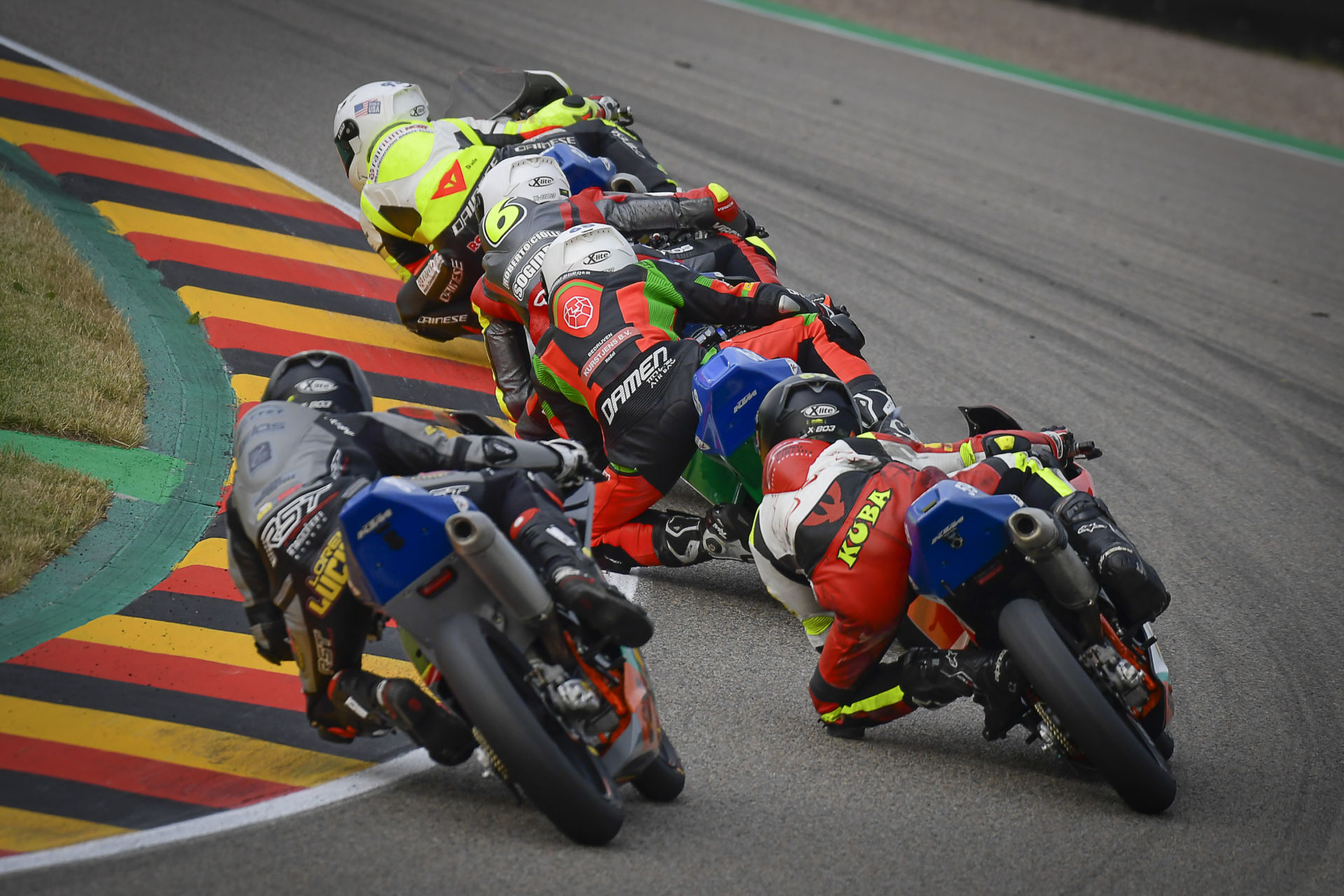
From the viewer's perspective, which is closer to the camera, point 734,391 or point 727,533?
point 734,391

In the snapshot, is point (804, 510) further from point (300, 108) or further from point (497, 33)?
point (497, 33)

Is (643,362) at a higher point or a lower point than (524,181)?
lower

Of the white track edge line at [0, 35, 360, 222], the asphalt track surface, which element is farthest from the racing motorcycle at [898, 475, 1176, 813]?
the white track edge line at [0, 35, 360, 222]

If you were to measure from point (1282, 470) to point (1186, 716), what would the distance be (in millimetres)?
3280

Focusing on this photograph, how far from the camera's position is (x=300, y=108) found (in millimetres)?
10750

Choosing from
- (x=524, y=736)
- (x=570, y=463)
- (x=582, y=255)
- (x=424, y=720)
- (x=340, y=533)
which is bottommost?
(x=424, y=720)

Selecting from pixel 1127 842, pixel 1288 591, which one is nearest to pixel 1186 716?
pixel 1127 842

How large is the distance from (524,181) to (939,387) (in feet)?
10.0

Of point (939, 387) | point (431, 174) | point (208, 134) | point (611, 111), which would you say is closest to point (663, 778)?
point (431, 174)

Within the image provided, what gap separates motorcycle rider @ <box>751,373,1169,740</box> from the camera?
13.8 ft

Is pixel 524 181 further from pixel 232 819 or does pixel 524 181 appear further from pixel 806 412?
pixel 232 819

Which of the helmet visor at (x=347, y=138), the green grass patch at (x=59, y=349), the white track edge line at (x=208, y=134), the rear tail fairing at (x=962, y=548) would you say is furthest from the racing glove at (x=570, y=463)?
the white track edge line at (x=208, y=134)

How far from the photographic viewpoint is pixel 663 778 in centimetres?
411

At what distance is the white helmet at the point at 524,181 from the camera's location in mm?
7008
